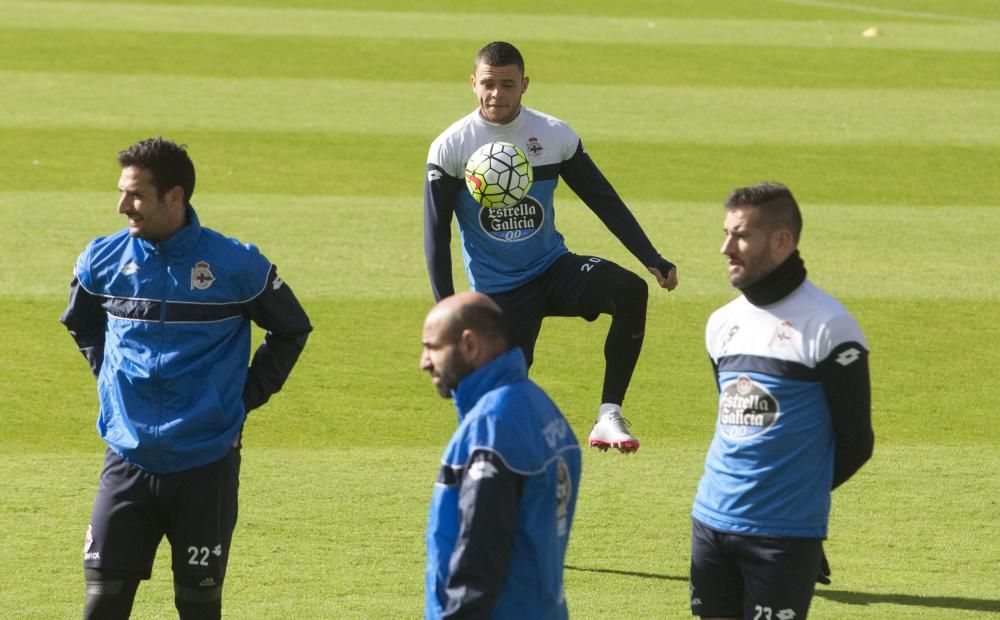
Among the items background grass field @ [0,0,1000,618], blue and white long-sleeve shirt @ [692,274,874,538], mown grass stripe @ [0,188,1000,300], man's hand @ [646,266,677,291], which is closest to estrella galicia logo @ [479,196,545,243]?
man's hand @ [646,266,677,291]

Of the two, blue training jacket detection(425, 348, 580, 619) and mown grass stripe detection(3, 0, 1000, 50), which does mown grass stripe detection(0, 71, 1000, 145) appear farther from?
blue training jacket detection(425, 348, 580, 619)

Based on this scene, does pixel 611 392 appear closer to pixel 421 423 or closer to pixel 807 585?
pixel 421 423

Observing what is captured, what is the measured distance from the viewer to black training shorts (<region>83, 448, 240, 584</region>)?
16.3 feet

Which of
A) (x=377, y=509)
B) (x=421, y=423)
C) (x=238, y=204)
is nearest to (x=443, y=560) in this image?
(x=377, y=509)

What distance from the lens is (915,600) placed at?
6.23 metres

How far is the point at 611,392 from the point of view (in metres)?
7.11

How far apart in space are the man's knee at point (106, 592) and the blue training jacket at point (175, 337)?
1.20 feet

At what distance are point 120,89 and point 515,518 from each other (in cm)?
1481

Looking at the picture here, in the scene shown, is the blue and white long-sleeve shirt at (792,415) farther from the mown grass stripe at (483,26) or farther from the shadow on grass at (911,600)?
the mown grass stripe at (483,26)

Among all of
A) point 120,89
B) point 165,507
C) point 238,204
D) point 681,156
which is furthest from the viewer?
point 120,89

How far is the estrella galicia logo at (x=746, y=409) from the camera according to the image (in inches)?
175

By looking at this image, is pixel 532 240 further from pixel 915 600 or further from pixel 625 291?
pixel 915 600

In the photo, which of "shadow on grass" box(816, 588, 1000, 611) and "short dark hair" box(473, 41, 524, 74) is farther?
"short dark hair" box(473, 41, 524, 74)

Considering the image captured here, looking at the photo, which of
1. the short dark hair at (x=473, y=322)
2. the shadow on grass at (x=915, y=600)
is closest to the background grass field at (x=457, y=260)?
the shadow on grass at (x=915, y=600)
